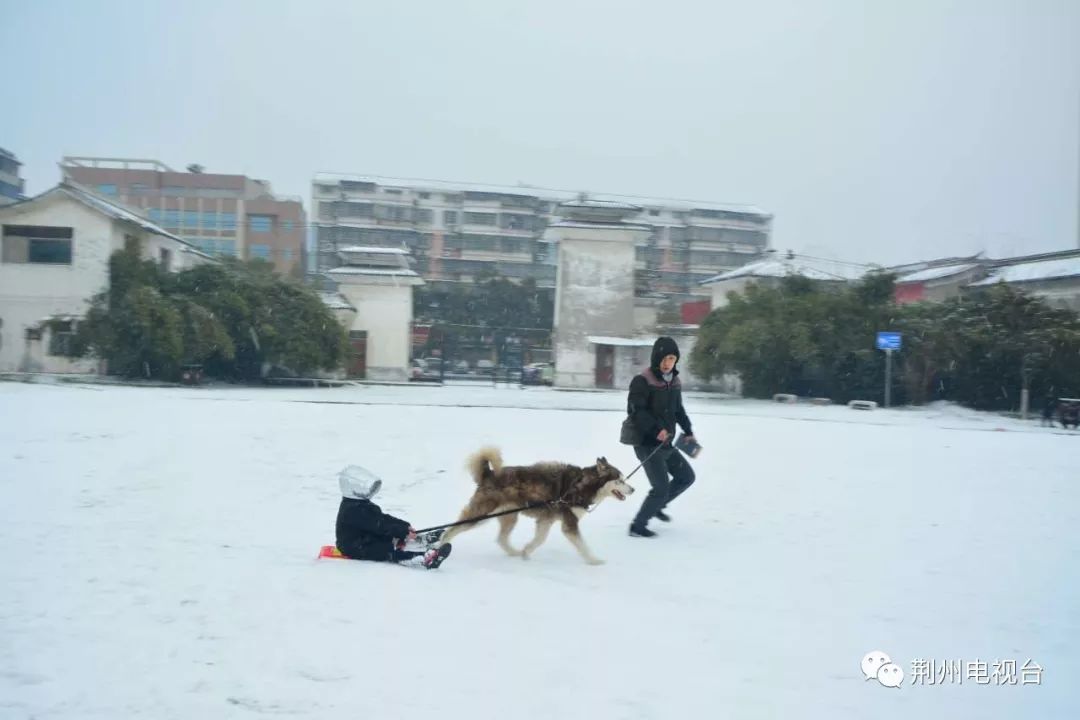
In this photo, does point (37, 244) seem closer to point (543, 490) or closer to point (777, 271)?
point (777, 271)

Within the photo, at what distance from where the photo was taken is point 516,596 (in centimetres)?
552

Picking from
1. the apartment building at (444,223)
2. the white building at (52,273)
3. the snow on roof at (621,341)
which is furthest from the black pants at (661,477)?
the apartment building at (444,223)

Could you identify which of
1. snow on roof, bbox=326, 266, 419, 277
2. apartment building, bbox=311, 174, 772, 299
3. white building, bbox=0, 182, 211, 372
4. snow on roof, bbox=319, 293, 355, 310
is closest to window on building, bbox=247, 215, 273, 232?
apartment building, bbox=311, 174, 772, 299

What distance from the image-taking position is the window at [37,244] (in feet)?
95.4

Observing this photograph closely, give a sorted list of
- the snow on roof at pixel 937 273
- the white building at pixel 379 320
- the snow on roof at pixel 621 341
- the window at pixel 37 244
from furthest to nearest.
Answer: the white building at pixel 379 320 → the snow on roof at pixel 937 273 → the snow on roof at pixel 621 341 → the window at pixel 37 244

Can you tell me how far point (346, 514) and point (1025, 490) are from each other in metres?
7.78

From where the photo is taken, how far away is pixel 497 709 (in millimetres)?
3857

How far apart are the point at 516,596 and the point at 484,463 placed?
1169 millimetres

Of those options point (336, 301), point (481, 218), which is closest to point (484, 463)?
point (336, 301)

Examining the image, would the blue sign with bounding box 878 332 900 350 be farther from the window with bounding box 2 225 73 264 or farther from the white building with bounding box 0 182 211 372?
the window with bounding box 2 225 73 264

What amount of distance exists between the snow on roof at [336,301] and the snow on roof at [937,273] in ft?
75.4

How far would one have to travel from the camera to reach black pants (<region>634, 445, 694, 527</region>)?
7258mm

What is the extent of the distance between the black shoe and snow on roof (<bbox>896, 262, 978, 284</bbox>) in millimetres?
33187

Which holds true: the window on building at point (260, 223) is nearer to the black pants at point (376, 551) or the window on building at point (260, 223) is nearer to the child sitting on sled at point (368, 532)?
the child sitting on sled at point (368, 532)
